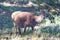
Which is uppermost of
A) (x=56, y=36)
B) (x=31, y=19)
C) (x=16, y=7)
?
(x=16, y=7)

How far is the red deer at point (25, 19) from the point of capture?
5.46ft

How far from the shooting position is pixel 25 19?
5.50 ft

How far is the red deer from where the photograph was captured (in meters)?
1.66

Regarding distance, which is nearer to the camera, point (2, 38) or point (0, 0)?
point (2, 38)

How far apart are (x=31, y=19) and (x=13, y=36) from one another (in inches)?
9.1

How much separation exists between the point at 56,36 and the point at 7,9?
513mm

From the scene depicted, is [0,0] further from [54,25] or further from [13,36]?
[54,25]

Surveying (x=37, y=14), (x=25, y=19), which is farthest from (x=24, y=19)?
(x=37, y=14)

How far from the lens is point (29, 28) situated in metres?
1.67

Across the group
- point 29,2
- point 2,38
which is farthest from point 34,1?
point 2,38

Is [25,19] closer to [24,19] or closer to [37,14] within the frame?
[24,19]

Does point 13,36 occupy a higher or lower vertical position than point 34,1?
lower

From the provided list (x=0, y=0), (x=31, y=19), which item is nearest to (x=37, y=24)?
(x=31, y=19)

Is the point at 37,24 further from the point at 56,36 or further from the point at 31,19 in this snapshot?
the point at 56,36
